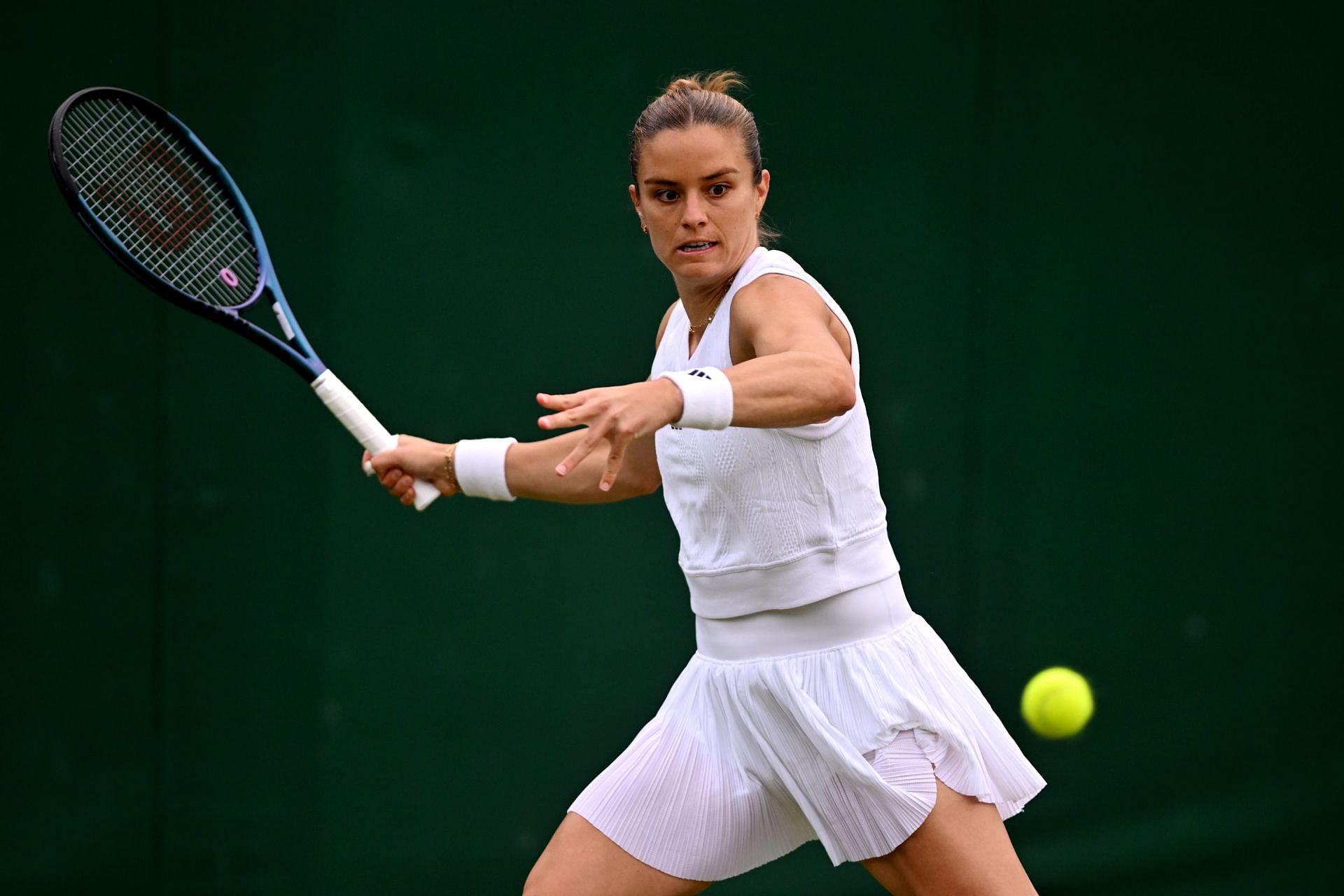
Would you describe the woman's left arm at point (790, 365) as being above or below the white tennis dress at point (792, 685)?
above

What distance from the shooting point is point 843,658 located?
2.22 m

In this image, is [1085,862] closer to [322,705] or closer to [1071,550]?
[1071,550]

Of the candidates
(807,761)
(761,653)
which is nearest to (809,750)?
(807,761)

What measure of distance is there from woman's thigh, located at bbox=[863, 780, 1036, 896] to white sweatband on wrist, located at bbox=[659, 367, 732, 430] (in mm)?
667

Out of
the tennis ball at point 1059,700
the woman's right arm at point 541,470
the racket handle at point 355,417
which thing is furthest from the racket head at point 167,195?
the tennis ball at point 1059,700

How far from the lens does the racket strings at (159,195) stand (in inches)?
101

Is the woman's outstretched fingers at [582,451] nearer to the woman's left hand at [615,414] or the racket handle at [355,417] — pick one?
the woman's left hand at [615,414]

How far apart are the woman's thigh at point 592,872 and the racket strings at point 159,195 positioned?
3.47 feet

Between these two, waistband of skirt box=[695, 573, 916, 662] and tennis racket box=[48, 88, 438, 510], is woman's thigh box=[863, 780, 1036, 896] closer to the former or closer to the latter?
waistband of skirt box=[695, 573, 916, 662]

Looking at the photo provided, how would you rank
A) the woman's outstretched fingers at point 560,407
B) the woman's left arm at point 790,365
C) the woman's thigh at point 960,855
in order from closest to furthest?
the woman's outstretched fingers at point 560,407, the woman's left arm at point 790,365, the woman's thigh at point 960,855

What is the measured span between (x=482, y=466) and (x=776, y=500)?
0.46 m

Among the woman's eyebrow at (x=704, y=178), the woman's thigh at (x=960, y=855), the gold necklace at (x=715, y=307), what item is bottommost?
the woman's thigh at (x=960, y=855)

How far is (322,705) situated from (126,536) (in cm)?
55

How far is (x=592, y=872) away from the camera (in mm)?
2225
